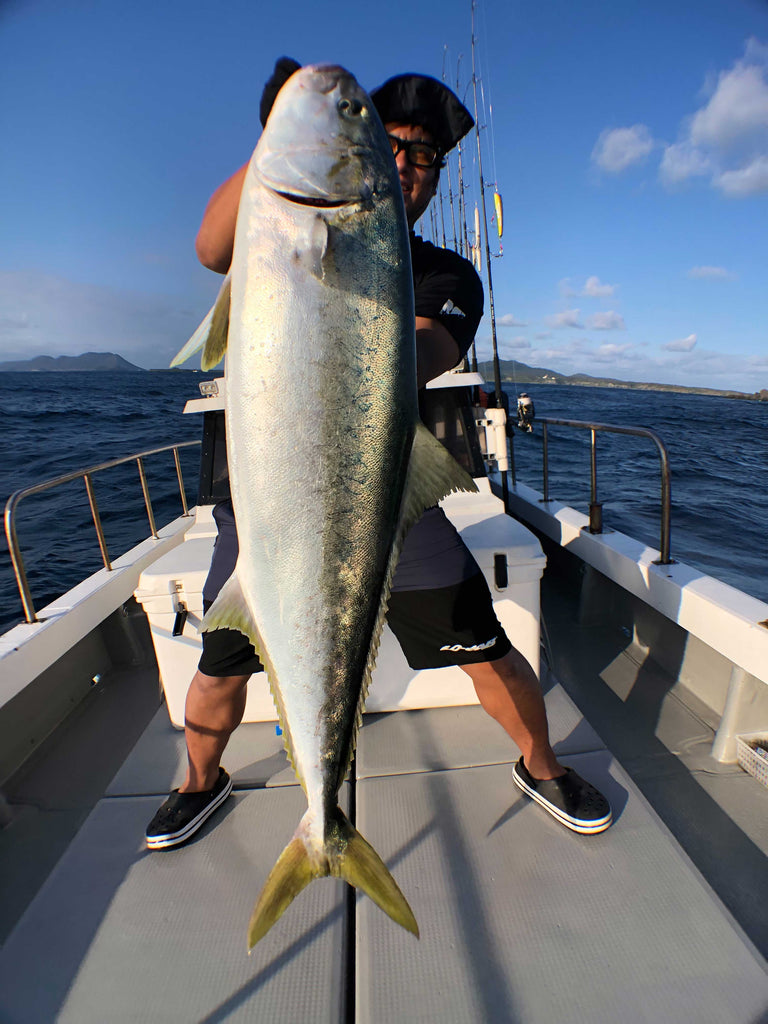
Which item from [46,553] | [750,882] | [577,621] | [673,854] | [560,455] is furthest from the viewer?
[560,455]

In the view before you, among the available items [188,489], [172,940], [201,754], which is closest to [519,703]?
[201,754]

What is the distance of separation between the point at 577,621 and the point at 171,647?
10.1 feet

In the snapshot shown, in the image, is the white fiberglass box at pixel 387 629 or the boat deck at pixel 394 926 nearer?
the boat deck at pixel 394 926

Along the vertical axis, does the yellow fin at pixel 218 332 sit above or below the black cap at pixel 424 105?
below

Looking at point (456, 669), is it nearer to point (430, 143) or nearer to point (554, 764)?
point (554, 764)

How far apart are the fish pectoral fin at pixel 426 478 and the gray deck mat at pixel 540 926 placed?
1.30 metres

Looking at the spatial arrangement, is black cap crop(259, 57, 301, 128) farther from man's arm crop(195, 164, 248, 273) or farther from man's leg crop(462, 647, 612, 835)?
man's leg crop(462, 647, 612, 835)

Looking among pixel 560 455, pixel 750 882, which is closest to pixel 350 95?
pixel 750 882

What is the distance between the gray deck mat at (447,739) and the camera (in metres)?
2.38

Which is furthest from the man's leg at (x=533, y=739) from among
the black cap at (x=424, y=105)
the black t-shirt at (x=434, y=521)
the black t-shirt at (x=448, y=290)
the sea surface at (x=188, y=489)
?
the sea surface at (x=188, y=489)

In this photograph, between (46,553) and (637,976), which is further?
(46,553)

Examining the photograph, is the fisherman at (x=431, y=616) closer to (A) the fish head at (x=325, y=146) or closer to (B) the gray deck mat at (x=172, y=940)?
(B) the gray deck mat at (x=172, y=940)

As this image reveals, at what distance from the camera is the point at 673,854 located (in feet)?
6.07

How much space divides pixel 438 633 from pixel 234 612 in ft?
2.78
